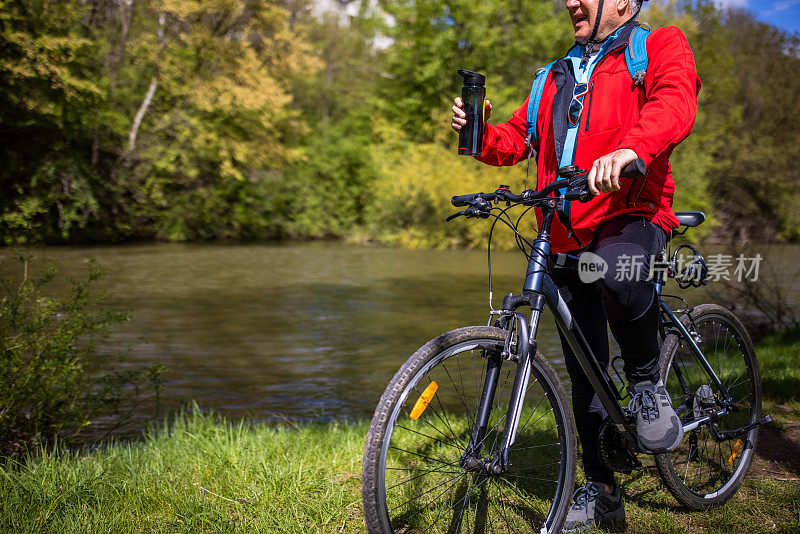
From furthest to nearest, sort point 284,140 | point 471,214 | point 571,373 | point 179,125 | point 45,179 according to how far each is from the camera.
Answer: point 284,140
point 179,125
point 45,179
point 571,373
point 471,214

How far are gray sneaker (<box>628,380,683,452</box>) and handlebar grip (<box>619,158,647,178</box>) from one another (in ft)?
3.57

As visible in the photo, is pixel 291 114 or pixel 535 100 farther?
pixel 291 114

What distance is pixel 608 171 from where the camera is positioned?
2.05 meters

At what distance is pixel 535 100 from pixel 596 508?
1826mm

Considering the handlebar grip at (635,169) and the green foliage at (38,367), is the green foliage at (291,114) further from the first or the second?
the handlebar grip at (635,169)

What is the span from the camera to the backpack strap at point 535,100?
2.71 metres

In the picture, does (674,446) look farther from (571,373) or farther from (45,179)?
(45,179)

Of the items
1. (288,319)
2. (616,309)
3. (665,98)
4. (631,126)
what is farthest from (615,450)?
(288,319)

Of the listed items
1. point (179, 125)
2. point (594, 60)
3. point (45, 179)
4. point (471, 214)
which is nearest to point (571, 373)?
point (471, 214)

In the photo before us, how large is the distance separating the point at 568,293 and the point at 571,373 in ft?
1.50

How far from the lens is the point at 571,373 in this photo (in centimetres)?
303

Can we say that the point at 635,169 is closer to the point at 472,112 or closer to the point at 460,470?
the point at 472,112

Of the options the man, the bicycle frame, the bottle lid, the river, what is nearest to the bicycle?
the bicycle frame

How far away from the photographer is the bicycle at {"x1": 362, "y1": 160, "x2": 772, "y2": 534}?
7.07ft
